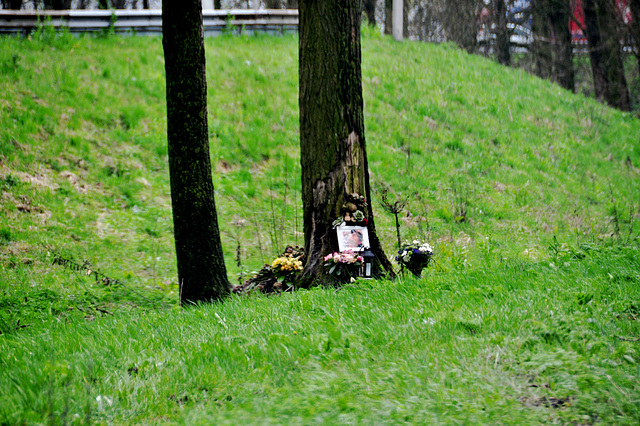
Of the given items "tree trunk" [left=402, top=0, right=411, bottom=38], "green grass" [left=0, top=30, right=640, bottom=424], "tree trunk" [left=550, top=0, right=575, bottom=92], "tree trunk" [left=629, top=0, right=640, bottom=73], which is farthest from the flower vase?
"tree trunk" [left=550, top=0, right=575, bottom=92]

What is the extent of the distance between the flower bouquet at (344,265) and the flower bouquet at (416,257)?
1.75 ft

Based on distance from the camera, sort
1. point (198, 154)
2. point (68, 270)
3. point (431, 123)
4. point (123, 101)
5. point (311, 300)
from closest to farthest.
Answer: point (311, 300), point (198, 154), point (68, 270), point (123, 101), point (431, 123)

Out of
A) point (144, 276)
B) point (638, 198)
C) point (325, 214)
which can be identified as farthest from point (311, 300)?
point (638, 198)

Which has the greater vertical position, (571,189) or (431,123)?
(431,123)

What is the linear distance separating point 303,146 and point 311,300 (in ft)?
7.11

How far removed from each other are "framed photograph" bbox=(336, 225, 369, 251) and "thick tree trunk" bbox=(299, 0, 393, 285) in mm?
121

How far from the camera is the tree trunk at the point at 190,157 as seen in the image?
6.18 meters

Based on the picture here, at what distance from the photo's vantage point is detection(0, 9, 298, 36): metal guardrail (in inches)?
546

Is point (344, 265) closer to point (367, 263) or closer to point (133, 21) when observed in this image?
point (367, 263)

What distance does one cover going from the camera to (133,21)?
1545 cm

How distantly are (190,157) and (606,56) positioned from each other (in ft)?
73.5

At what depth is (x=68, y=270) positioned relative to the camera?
7707mm

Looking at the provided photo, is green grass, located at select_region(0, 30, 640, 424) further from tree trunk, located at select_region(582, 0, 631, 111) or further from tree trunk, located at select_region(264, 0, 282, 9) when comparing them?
tree trunk, located at select_region(264, 0, 282, 9)

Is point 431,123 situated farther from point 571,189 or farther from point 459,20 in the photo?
point 459,20
